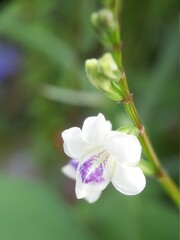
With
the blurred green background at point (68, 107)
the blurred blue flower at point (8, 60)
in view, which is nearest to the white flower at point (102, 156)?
the blurred green background at point (68, 107)

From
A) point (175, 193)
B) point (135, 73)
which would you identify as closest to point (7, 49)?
point (135, 73)

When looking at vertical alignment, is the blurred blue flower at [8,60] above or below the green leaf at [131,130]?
above

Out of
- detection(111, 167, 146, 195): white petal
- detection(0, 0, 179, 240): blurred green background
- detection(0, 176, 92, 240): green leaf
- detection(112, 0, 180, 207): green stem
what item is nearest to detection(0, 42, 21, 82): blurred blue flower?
detection(0, 0, 179, 240): blurred green background

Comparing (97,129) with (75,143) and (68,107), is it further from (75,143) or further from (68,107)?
(68,107)

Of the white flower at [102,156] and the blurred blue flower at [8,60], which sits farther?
the blurred blue flower at [8,60]

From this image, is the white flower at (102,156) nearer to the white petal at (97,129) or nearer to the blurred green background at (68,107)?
the white petal at (97,129)

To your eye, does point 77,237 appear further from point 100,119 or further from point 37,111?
point 100,119

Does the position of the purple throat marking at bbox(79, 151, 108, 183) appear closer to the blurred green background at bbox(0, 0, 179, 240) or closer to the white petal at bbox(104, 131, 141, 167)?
the white petal at bbox(104, 131, 141, 167)

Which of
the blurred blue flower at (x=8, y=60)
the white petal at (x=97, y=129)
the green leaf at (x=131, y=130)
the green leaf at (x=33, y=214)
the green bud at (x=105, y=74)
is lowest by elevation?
the green leaf at (x=131, y=130)
